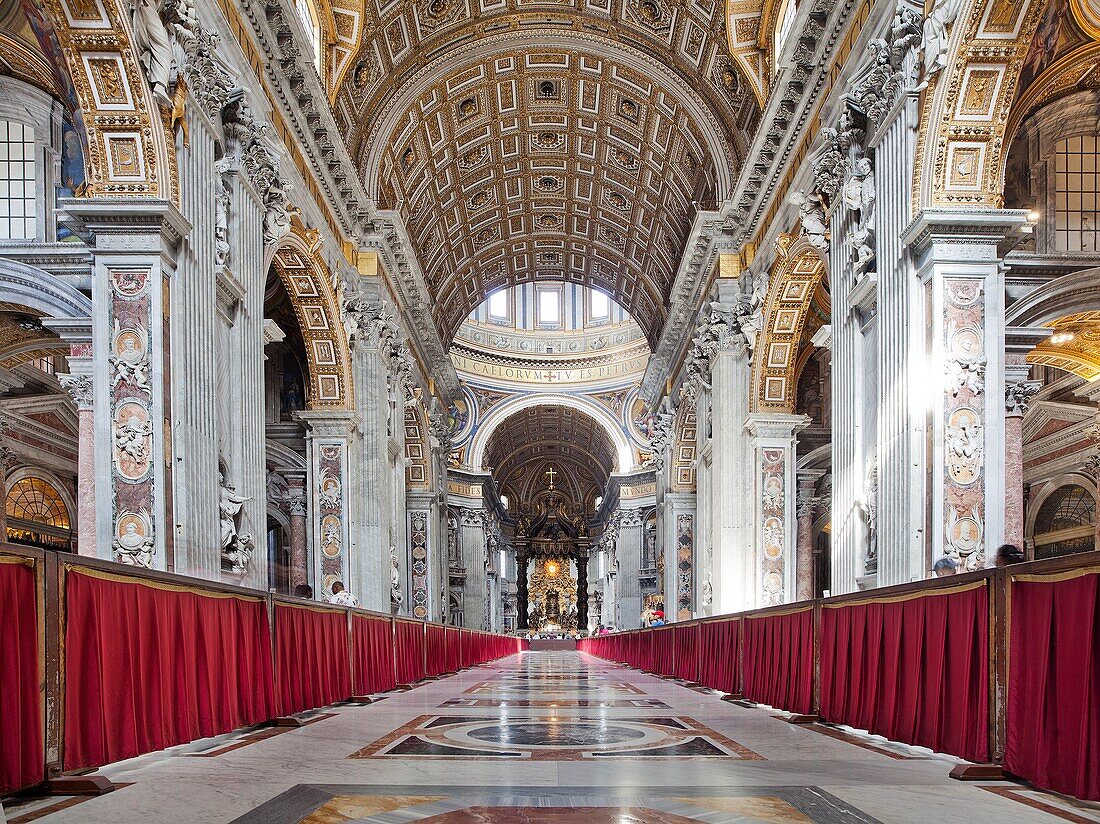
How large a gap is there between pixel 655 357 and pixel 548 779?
23700mm

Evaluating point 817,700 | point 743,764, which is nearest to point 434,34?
point 817,700

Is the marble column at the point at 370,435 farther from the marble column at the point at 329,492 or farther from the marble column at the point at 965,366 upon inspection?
the marble column at the point at 965,366

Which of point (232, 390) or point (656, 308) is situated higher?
point (656, 308)

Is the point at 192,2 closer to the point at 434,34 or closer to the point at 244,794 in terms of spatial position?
the point at 244,794

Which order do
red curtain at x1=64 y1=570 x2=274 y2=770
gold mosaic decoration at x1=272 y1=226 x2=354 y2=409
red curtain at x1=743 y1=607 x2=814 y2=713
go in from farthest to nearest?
gold mosaic decoration at x1=272 y1=226 x2=354 y2=409 → red curtain at x1=743 y1=607 x2=814 y2=713 → red curtain at x1=64 y1=570 x2=274 y2=770

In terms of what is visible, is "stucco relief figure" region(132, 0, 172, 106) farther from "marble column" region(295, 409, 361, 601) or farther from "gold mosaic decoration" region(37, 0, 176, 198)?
"marble column" region(295, 409, 361, 601)

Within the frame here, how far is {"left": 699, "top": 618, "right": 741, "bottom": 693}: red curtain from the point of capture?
1082cm

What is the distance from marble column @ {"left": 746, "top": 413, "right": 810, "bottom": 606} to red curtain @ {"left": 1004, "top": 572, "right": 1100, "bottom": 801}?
12.1 metres

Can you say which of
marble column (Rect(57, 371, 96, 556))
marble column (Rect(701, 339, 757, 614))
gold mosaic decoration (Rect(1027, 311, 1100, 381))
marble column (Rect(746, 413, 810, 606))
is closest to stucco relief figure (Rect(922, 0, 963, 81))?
gold mosaic decoration (Rect(1027, 311, 1100, 381))

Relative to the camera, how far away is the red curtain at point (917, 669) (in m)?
5.04

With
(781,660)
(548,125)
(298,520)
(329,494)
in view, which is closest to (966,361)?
(781,660)

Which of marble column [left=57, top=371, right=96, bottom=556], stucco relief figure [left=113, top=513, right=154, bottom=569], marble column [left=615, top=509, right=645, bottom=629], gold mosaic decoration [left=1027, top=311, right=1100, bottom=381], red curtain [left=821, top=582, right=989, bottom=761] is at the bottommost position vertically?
marble column [left=615, top=509, right=645, bottom=629]

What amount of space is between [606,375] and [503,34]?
85.4ft

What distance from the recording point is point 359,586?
17.6 metres
